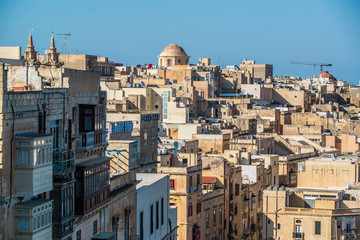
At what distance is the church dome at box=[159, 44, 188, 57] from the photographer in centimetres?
9238

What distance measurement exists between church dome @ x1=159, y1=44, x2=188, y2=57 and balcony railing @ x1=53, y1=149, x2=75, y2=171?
7474 cm

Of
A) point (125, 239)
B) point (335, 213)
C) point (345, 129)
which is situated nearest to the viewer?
point (125, 239)


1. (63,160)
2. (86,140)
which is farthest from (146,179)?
(63,160)

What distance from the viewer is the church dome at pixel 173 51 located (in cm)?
9238

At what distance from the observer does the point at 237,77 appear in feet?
291

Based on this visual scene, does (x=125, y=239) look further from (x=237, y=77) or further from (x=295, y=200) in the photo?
(x=237, y=77)

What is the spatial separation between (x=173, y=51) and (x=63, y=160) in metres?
75.6

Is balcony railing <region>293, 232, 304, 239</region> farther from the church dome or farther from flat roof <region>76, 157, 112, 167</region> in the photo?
the church dome

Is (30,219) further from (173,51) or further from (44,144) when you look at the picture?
(173,51)

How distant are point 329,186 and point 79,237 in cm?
2705

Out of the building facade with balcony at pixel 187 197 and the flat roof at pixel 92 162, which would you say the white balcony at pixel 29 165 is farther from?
the building facade with balcony at pixel 187 197

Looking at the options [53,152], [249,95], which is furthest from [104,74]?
[53,152]

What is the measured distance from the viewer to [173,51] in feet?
304

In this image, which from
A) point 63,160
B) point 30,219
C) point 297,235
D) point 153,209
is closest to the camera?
point 30,219
